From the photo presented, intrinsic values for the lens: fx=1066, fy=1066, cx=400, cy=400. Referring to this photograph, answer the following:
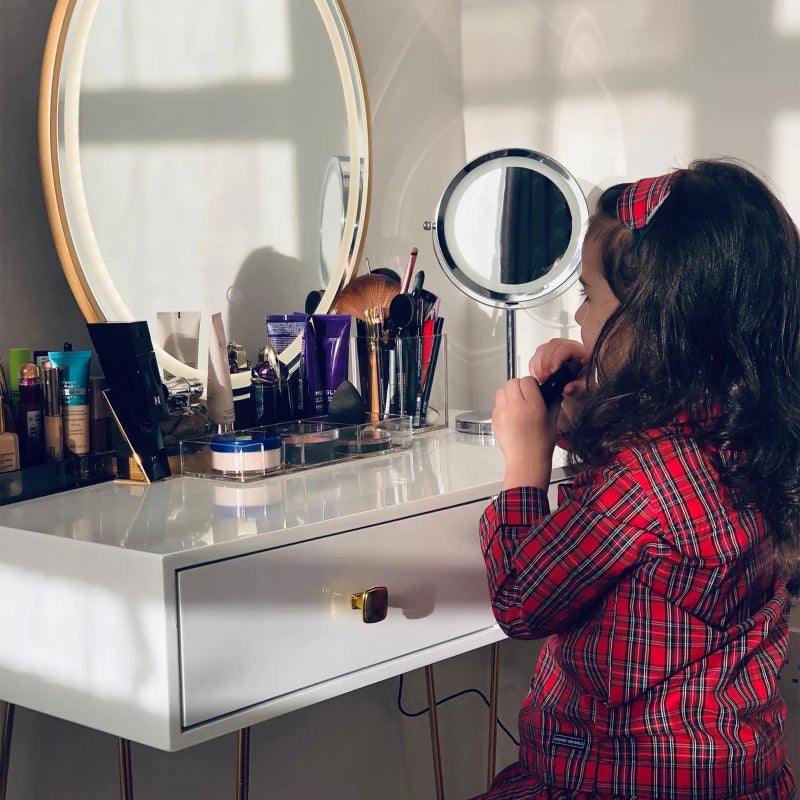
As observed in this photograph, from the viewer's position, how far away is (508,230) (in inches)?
61.4

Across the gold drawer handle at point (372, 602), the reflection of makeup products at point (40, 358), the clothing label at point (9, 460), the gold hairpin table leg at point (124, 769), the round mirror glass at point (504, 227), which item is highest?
the round mirror glass at point (504, 227)

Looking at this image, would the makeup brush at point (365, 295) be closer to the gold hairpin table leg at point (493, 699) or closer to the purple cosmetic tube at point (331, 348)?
the purple cosmetic tube at point (331, 348)

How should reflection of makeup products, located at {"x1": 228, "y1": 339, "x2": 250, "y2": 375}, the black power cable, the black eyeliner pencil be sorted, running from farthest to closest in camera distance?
the black power cable, the black eyeliner pencil, reflection of makeup products, located at {"x1": 228, "y1": 339, "x2": 250, "y2": 375}

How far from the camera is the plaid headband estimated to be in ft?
3.30

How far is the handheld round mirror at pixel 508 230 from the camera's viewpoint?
1555mm

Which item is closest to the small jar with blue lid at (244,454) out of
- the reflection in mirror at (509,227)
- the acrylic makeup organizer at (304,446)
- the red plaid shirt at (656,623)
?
the acrylic makeup organizer at (304,446)

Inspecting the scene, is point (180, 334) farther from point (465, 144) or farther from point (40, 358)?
point (465, 144)

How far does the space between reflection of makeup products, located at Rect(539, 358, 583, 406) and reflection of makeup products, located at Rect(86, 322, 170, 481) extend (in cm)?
42

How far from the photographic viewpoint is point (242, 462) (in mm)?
1138

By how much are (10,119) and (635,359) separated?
28.7 inches

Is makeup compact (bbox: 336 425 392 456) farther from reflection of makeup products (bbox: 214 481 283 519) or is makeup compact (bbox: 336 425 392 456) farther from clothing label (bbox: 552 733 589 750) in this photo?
clothing label (bbox: 552 733 589 750)

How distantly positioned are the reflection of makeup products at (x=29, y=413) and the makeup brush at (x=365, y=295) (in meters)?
0.51

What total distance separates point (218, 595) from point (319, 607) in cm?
12

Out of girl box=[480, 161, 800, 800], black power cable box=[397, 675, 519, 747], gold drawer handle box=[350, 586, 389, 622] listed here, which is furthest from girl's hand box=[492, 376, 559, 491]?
black power cable box=[397, 675, 519, 747]
